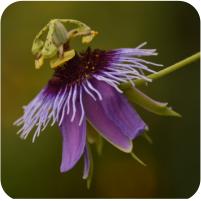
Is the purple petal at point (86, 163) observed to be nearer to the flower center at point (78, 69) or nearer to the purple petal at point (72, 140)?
the purple petal at point (72, 140)

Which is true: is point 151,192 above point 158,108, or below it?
below

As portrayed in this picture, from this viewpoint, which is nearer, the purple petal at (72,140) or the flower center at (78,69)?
the purple petal at (72,140)

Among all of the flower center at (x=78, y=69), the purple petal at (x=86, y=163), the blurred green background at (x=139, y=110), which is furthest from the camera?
the blurred green background at (x=139, y=110)

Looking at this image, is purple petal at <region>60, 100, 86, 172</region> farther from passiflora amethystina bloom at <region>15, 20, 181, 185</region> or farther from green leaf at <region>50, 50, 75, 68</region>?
green leaf at <region>50, 50, 75, 68</region>

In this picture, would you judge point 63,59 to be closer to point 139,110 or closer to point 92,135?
point 92,135

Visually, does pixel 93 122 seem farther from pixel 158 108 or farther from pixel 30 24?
pixel 30 24

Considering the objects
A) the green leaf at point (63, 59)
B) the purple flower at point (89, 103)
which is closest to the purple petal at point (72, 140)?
the purple flower at point (89, 103)

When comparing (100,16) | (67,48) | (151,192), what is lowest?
(151,192)

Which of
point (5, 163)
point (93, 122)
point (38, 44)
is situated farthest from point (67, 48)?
point (5, 163)
